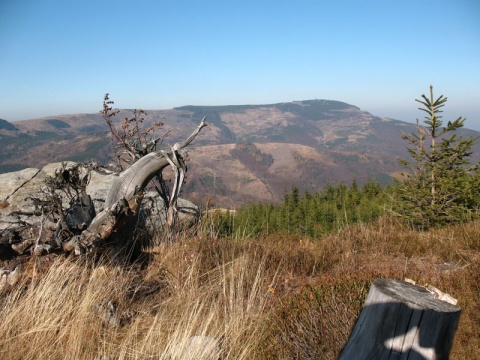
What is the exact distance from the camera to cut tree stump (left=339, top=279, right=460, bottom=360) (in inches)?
65.1

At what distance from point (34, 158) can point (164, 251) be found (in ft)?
720

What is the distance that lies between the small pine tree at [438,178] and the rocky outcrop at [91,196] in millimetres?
4835

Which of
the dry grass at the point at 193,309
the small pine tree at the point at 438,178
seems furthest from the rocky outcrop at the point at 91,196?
the small pine tree at the point at 438,178

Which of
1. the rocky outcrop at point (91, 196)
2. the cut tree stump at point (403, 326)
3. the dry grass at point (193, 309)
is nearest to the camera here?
the cut tree stump at point (403, 326)

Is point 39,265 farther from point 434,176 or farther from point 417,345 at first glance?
point 434,176

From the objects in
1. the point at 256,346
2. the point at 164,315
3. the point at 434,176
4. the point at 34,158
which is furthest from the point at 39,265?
the point at 34,158

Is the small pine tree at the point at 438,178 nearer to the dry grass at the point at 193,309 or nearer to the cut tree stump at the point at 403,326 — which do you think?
the dry grass at the point at 193,309

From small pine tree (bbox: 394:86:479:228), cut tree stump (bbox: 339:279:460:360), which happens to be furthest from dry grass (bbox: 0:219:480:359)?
small pine tree (bbox: 394:86:479:228)

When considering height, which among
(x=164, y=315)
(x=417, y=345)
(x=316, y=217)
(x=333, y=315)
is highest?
(x=417, y=345)

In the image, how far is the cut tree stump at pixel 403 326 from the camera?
65.1 inches

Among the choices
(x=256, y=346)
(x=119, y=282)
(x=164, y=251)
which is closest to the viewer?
(x=256, y=346)

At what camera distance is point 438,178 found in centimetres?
707

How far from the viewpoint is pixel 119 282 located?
146 inches

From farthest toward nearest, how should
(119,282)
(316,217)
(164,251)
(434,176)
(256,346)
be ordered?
(316,217) < (434,176) < (164,251) < (119,282) < (256,346)
